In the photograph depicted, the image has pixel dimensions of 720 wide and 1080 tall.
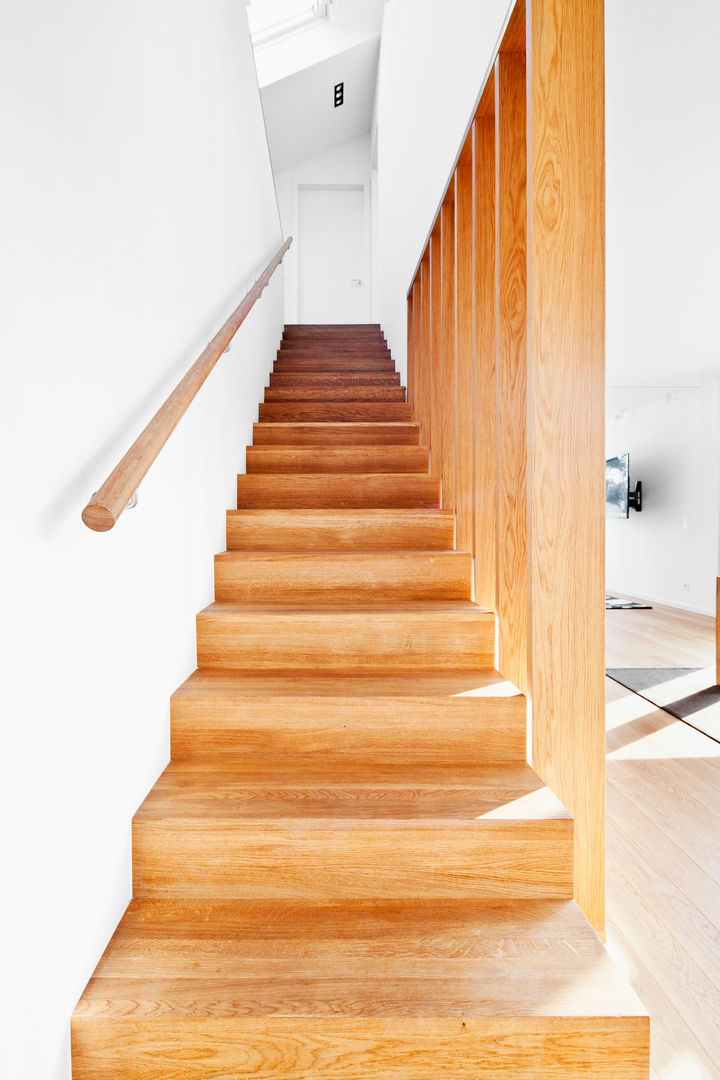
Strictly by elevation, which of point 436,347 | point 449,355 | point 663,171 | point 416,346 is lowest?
point 449,355

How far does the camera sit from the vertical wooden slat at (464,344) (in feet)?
8.16

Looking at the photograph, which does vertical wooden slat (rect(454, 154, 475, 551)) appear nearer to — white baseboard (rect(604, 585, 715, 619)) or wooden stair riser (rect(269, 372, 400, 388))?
wooden stair riser (rect(269, 372, 400, 388))

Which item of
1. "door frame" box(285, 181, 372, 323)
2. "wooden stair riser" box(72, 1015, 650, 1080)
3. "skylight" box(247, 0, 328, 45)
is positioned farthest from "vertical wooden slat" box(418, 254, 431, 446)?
"door frame" box(285, 181, 372, 323)

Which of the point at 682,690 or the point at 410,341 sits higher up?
Result: the point at 410,341

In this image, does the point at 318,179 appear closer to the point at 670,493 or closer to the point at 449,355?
the point at 670,493

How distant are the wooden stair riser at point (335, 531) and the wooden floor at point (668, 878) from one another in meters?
1.18

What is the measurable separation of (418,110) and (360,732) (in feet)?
10.9

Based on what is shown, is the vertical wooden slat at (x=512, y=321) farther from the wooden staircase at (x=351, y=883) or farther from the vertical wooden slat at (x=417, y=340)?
the vertical wooden slat at (x=417, y=340)

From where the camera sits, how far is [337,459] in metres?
3.27

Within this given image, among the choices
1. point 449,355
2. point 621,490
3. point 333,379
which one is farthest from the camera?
point 621,490

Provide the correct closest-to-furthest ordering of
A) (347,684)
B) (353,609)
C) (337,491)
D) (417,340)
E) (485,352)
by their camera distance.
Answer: (347,684) < (353,609) < (485,352) < (337,491) < (417,340)

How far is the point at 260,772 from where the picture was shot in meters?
1.65

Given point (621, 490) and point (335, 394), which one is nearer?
point (335, 394)

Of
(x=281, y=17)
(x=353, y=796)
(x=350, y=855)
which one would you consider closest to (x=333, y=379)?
(x=353, y=796)
